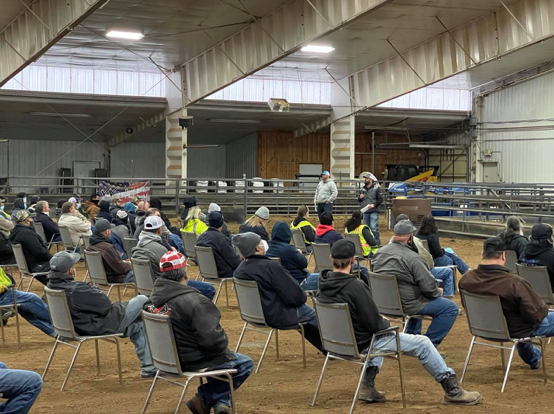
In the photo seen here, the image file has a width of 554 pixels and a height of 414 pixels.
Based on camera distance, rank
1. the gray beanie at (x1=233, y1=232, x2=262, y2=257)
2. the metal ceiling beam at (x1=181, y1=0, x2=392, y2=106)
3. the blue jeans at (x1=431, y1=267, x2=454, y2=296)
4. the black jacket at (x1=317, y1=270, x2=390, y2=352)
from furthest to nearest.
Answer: the metal ceiling beam at (x1=181, y1=0, x2=392, y2=106) → the blue jeans at (x1=431, y1=267, x2=454, y2=296) → the gray beanie at (x1=233, y1=232, x2=262, y2=257) → the black jacket at (x1=317, y1=270, x2=390, y2=352)

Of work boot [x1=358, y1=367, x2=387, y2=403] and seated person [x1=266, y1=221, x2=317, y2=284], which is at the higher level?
seated person [x1=266, y1=221, x2=317, y2=284]

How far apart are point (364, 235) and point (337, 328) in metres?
5.55

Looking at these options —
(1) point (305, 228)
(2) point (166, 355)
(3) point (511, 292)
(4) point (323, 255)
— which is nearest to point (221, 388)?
(2) point (166, 355)

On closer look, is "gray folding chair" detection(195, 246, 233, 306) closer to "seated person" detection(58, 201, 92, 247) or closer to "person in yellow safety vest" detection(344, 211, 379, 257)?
"person in yellow safety vest" detection(344, 211, 379, 257)

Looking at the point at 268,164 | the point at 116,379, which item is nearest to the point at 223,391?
the point at 116,379

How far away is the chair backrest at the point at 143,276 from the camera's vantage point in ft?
24.9

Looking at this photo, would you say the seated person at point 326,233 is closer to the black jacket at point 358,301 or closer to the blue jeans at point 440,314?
the blue jeans at point 440,314

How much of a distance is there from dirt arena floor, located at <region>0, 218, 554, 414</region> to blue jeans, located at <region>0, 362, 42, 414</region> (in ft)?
2.85

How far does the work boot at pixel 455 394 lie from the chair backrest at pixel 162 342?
5.92ft

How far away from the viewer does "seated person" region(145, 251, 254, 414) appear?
449 cm

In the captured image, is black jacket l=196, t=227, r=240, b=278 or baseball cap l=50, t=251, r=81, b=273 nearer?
baseball cap l=50, t=251, r=81, b=273

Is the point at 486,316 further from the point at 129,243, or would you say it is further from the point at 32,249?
the point at 129,243

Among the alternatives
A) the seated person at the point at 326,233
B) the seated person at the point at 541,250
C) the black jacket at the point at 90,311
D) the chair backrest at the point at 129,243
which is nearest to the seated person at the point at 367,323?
the black jacket at the point at 90,311

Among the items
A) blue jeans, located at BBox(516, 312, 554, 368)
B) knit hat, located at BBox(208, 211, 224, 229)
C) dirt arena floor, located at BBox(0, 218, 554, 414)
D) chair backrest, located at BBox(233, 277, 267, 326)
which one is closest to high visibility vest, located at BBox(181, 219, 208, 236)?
knit hat, located at BBox(208, 211, 224, 229)
